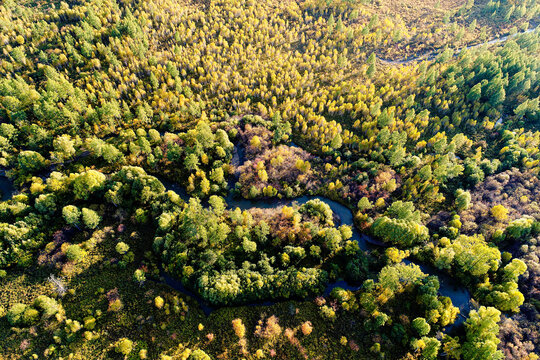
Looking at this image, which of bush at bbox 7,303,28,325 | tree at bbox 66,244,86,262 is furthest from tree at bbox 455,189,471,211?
bush at bbox 7,303,28,325

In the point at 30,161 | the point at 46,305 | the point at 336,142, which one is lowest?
the point at 46,305

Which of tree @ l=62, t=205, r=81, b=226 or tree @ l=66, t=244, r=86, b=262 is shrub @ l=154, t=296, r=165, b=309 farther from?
tree @ l=62, t=205, r=81, b=226

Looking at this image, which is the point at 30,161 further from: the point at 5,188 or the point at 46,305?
the point at 46,305

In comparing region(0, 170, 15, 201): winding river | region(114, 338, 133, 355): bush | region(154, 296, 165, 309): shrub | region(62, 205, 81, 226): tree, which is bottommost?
region(114, 338, 133, 355): bush

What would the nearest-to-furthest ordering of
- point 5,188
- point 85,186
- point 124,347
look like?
point 124,347 < point 85,186 < point 5,188

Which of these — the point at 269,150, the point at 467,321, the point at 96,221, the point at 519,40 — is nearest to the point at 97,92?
the point at 96,221

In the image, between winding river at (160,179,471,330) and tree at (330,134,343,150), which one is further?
tree at (330,134,343,150)

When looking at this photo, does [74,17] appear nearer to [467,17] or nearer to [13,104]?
[13,104]

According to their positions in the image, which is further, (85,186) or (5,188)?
(5,188)

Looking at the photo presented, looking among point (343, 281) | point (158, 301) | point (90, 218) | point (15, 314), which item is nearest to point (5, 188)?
point (90, 218)
